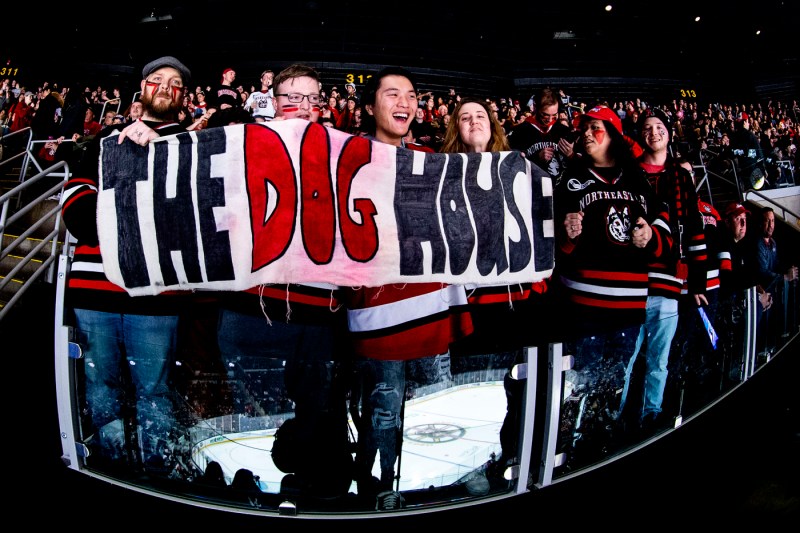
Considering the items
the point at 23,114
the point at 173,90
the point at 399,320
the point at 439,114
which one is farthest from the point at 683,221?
the point at 23,114

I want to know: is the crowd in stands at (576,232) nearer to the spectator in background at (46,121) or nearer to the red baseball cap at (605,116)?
the red baseball cap at (605,116)

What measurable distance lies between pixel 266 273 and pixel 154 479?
0.89 metres

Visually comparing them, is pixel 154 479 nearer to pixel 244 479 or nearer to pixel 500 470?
pixel 244 479

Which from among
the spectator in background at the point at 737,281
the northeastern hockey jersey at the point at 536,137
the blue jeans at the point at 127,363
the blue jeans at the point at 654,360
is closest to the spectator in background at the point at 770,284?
the spectator in background at the point at 737,281

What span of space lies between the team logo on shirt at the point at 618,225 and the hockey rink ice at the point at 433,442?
1.07 m

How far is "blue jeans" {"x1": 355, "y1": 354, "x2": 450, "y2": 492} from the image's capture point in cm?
148

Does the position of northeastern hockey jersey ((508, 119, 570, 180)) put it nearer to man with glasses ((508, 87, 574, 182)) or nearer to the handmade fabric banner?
man with glasses ((508, 87, 574, 182))

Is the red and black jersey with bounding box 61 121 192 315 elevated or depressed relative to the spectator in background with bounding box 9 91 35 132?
depressed

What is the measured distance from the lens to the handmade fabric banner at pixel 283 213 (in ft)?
4.90

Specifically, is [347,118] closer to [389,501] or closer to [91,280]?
[91,280]

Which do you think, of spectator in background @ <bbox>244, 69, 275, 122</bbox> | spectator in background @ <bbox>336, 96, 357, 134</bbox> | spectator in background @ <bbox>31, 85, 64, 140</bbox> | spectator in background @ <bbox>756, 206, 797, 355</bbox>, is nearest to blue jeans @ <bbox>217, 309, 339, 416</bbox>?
spectator in background @ <bbox>756, 206, 797, 355</bbox>

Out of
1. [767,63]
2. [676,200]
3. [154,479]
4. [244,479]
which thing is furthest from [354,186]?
[767,63]

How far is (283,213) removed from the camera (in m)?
1.53

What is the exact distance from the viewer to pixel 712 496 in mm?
1842
